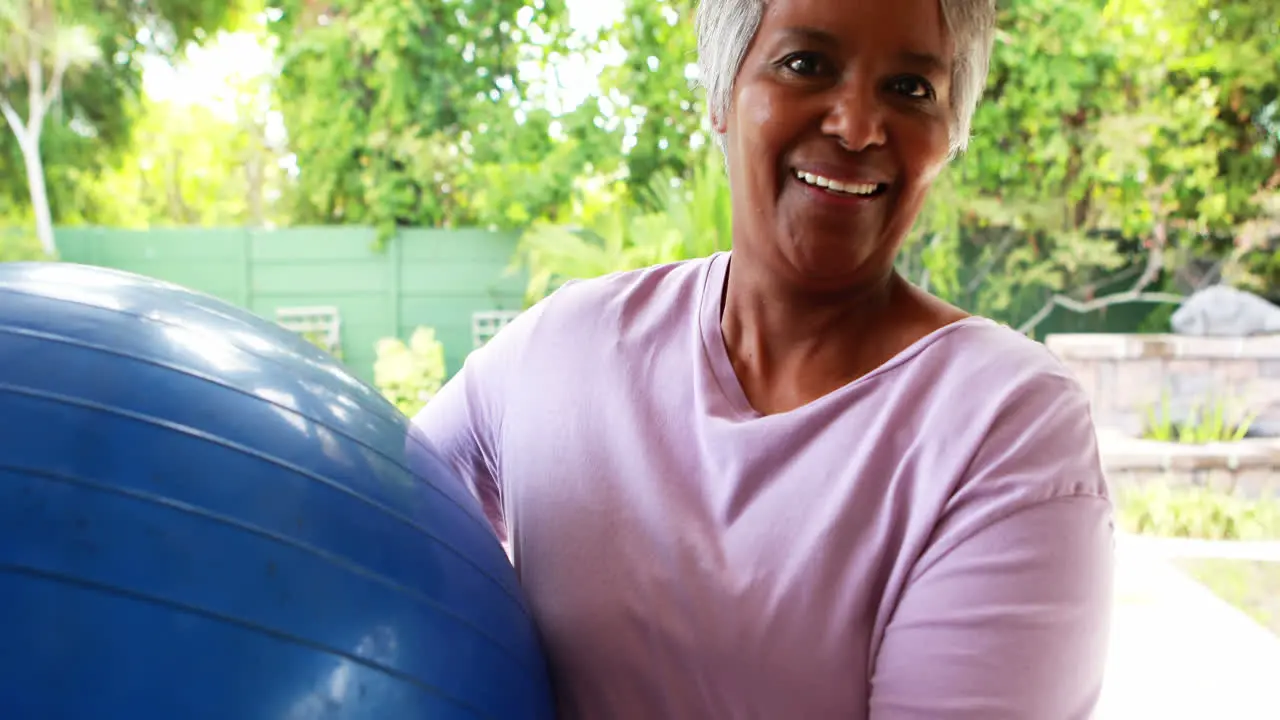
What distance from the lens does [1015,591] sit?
665 mm

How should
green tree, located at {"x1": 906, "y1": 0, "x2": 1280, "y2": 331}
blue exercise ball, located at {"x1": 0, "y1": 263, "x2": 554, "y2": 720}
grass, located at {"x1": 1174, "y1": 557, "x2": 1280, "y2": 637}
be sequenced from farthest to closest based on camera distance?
1. green tree, located at {"x1": 906, "y1": 0, "x2": 1280, "y2": 331}
2. grass, located at {"x1": 1174, "y1": 557, "x2": 1280, "y2": 637}
3. blue exercise ball, located at {"x1": 0, "y1": 263, "x2": 554, "y2": 720}

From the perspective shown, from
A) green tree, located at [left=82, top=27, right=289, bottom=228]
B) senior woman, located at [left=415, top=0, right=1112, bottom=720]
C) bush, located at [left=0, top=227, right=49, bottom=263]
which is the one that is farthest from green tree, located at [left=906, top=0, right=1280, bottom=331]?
bush, located at [left=0, top=227, right=49, bottom=263]

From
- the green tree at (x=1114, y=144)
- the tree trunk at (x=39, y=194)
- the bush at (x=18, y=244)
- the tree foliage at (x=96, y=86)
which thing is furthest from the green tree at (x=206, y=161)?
the green tree at (x=1114, y=144)

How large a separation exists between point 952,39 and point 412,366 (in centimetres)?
457

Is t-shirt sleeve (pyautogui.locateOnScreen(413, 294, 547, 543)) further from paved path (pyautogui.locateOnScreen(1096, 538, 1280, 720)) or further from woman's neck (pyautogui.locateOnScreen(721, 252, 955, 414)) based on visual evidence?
paved path (pyautogui.locateOnScreen(1096, 538, 1280, 720))

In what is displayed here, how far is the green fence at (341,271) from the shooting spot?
17.2 ft

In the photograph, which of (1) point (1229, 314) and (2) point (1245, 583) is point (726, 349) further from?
(1) point (1229, 314)

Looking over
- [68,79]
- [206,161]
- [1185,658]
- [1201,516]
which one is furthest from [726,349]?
[206,161]

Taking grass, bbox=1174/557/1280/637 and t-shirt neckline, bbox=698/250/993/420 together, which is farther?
grass, bbox=1174/557/1280/637

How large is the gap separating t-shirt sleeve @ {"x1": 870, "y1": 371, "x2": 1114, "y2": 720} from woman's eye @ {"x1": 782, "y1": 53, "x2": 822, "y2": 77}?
27cm

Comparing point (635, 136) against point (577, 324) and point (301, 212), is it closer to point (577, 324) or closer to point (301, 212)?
point (301, 212)

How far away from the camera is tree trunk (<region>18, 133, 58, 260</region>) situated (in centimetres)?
514

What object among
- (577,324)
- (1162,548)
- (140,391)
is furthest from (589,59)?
(140,391)

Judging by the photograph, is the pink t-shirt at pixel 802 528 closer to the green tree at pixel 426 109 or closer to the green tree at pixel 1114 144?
the green tree at pixel 426 109
